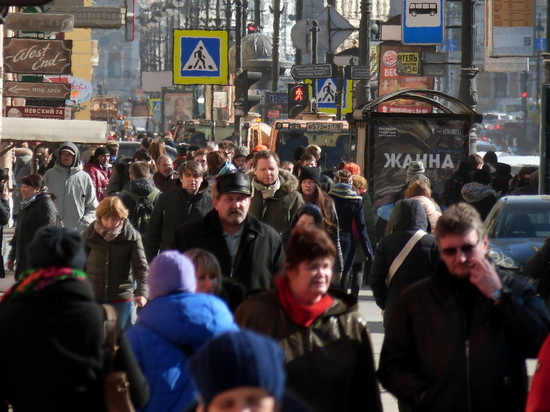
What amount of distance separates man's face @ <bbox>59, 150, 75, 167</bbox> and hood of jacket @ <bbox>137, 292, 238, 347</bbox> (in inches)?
325

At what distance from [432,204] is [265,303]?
15.8ft

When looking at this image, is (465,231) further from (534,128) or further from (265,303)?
(534,128)

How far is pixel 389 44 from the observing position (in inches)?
1153

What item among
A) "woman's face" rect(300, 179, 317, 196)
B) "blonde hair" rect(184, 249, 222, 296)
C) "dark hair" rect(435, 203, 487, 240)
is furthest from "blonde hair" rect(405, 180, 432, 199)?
"dark hair" rect(435, 203, 487, 240)

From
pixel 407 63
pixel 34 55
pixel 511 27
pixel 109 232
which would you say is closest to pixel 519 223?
pixel 109 232

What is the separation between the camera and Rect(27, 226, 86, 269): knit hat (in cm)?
437

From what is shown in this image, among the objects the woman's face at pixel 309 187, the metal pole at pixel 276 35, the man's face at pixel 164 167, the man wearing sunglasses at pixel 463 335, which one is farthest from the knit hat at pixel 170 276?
the metal pole at pixel 276 35

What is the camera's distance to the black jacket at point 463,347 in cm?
446

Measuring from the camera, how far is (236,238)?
668 centimetres

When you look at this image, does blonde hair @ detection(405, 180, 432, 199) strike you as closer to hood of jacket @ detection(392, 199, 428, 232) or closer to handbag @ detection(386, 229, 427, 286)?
hood of jacket @ detection(392, 199, 428, 232)

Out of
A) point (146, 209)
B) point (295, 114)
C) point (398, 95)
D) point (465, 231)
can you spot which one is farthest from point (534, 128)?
point (465, 231)

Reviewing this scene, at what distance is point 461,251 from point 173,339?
3.56ft

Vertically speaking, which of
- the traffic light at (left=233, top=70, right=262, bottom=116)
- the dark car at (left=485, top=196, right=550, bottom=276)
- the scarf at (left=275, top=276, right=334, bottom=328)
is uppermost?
the traffic light at (left=233, top=70, right=262, bottom=116)

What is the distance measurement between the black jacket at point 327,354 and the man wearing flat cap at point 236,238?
Answer: 191 centimetres
